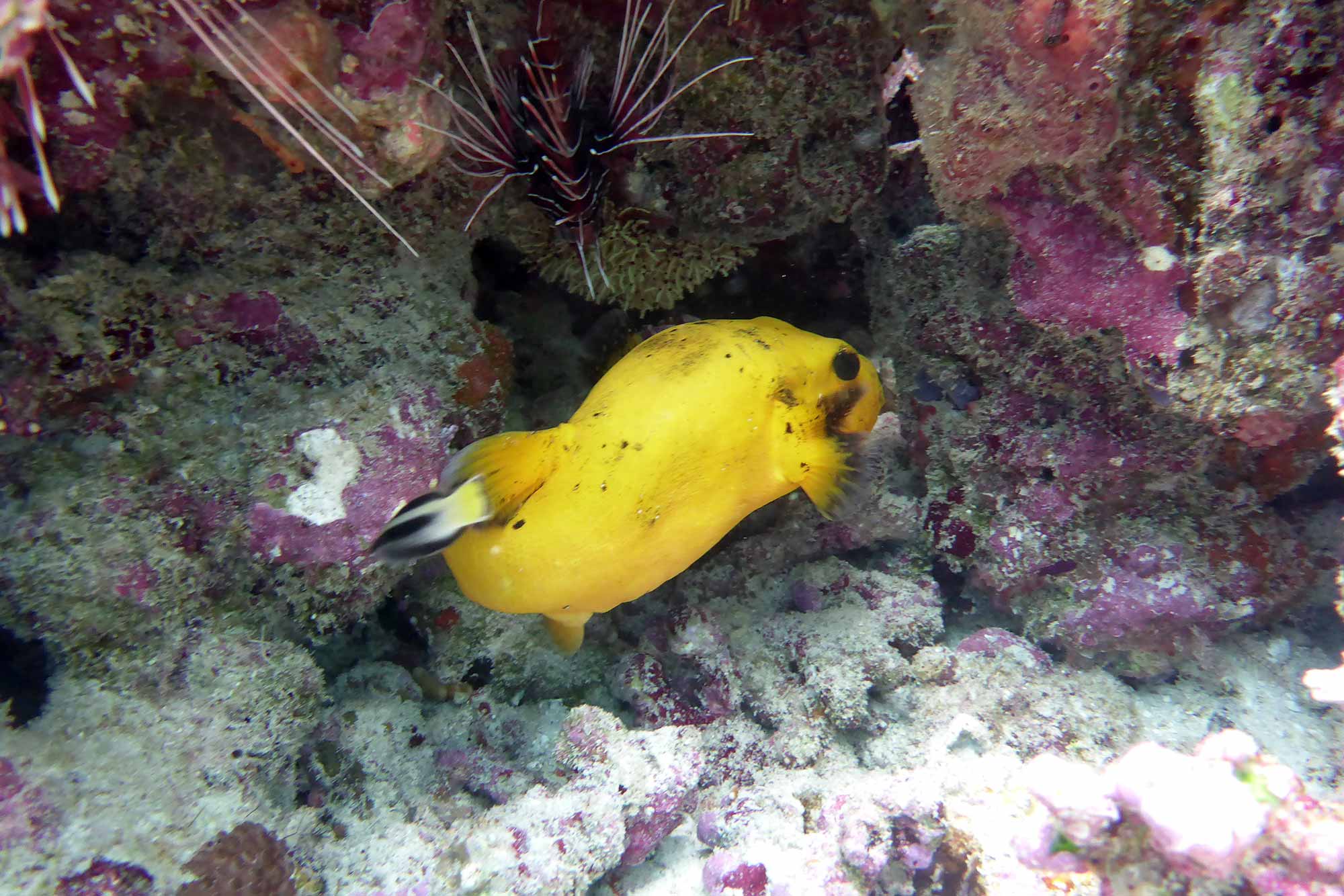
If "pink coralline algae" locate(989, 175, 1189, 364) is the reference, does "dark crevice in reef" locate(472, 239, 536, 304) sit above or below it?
below

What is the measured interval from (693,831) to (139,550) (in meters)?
2.51

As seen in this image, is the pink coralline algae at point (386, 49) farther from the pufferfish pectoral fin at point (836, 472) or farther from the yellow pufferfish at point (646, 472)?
the pufferfish pectoral fin at point (836, 472)

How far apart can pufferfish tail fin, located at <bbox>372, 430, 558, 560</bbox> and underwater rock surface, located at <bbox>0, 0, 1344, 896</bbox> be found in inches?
13.2

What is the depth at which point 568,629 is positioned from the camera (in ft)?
10.0

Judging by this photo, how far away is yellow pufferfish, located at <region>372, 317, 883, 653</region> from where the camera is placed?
8.27ft

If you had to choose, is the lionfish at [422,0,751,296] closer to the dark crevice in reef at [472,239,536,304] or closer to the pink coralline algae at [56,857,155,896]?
the dark crevice in reef at [472,239,536,304]

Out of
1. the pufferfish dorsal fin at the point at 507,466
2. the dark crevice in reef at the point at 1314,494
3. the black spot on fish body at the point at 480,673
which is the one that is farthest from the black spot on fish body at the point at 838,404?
the black spot on fish body at the point at 480,673

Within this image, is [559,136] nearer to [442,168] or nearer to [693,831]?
[442,168]

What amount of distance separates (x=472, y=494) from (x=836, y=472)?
147 centimetres

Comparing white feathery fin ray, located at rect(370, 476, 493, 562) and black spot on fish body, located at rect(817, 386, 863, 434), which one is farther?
black spot on fish body, located at rect(817, 386, 863, 434)

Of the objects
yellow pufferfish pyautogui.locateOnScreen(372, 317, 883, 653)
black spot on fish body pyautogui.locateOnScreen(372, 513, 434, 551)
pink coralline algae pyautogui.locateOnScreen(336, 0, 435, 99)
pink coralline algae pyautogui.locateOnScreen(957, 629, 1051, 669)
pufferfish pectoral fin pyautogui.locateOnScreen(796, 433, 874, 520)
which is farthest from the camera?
pink coralline algae pyautogui.locateOnScreen(957, 629, 1051, 669)

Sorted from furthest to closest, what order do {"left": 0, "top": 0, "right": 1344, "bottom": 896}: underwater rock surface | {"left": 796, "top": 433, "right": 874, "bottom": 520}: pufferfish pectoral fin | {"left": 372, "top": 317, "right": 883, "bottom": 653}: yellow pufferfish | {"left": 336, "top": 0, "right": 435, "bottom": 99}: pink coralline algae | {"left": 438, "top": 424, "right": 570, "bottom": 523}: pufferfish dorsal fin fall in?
1. {"left": 796, "top": 433, "right": 874, "bottom": 520}: pufferfish pectoral fin
2. {"left": 372, "top": 317, "right": 883, "bottom": 653}: yellow pufferfish
3. {"left": 438, "top": 424, "right": 570, "bottom": 523}: pufferfish dorsal fin
4. {"left": 336, "top": 0, "right": 435, "bottom": 99}: pink coralline algae
5. {"left": 0, "top": 0, "right": 1344, "bottom": 896}: underwater rock surface

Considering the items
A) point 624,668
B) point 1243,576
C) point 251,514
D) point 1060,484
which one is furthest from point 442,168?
point 1243,576

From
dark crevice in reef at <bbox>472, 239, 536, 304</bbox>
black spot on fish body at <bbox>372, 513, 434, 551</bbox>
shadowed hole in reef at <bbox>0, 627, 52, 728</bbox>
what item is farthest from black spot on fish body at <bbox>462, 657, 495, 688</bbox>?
dark crevice in reef at <bbox>472, 239, 536, 304</bbox>
